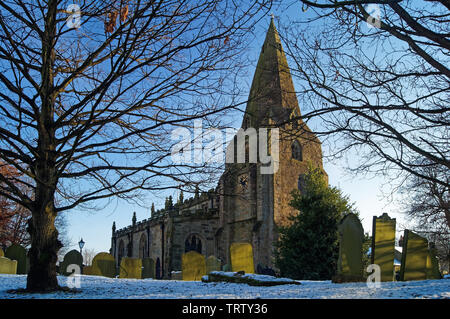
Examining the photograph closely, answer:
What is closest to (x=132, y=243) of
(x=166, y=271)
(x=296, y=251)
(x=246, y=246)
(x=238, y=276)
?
(x=166, y=271)

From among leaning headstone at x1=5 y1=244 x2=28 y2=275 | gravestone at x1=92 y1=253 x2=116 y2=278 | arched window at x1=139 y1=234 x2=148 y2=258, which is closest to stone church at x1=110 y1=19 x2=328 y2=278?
arched window at x1=139 y1=234 x2=148 y2=258

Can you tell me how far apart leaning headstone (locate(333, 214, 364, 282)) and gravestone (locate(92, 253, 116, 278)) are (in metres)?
6.64

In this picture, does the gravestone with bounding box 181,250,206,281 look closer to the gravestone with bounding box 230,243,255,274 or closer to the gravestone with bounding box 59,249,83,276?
the gravestone with bounding box 230,243,255,274

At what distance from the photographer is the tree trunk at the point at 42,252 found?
6.38m

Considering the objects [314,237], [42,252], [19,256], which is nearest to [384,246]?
[42,252]

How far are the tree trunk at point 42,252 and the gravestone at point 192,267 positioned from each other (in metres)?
A: 5.43

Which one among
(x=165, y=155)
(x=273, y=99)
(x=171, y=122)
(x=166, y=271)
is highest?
(x=273, y=99)

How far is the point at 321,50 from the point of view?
278 inches

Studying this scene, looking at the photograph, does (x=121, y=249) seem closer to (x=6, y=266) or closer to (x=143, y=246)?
(x=143, y=246)

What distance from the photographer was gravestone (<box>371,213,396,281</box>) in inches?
327

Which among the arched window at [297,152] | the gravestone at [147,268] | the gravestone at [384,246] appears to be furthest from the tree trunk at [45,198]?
the arched window at [297,152]

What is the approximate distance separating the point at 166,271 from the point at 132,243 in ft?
49.2

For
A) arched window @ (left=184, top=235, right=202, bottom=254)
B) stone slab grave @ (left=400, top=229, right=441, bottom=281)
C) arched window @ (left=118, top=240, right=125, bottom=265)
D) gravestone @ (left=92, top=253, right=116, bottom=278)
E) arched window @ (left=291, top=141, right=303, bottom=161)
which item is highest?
arched window @ (left=291, top=141, right=303, bottom=161)
